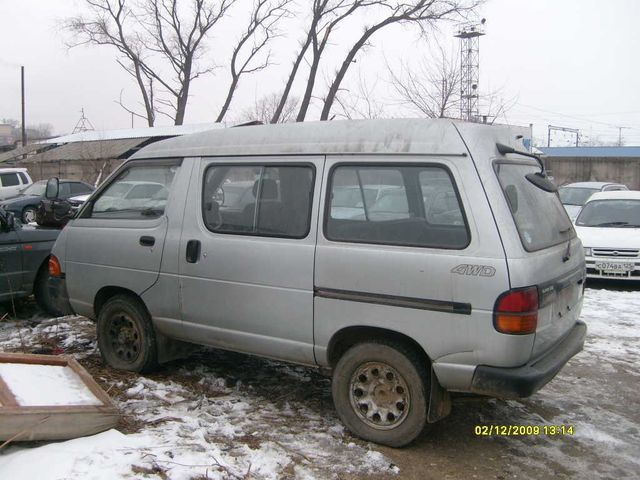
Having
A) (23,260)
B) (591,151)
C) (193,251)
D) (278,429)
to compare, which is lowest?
(278,429)

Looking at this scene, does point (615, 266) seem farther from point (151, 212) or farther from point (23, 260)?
point (23, 260)

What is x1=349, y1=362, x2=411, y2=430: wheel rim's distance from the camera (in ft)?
12.0

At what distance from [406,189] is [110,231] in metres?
2.65

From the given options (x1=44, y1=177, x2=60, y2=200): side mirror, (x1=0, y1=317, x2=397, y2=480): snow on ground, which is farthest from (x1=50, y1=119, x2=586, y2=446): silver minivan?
(x1=44, y1=177, x2=60, y2=200): side mirror

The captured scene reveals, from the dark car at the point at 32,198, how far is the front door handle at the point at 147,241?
1257 cm

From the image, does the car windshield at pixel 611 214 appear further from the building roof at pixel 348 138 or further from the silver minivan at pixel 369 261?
the building roof at pixel 348 138

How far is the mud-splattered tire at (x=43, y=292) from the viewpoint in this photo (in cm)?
697

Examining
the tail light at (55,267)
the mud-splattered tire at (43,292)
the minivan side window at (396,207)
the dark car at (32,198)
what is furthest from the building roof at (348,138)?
the dark car at (32,198)

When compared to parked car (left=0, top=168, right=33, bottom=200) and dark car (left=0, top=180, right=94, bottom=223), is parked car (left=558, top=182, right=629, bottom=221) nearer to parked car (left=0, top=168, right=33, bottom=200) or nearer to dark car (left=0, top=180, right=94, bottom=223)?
dark car (left=0, top=180, right=94, bottom=223)

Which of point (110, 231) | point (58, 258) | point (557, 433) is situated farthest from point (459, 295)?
point (58, 258)

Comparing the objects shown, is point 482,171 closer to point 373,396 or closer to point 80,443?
point 373,396

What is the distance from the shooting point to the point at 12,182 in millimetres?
21203

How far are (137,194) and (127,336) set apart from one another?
120 cm

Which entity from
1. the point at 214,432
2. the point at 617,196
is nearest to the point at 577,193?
the point at 617,196
